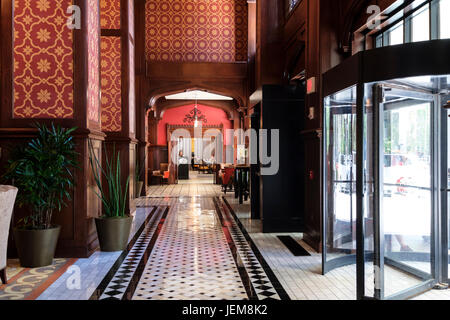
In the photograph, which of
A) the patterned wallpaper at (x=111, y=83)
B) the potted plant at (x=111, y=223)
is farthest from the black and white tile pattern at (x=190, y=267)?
the patterned wallpaper at (x=111, y=83)

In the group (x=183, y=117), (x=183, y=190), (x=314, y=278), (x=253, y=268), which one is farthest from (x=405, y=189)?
(x=183, y=117)

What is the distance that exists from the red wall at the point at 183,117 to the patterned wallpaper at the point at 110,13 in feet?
33.8

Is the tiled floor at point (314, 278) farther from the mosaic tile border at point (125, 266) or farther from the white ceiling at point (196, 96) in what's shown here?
the white ceiling at point (196, 96)

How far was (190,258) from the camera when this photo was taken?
5.16 m

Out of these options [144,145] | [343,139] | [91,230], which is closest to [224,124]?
[144,145]

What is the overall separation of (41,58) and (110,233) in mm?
2354

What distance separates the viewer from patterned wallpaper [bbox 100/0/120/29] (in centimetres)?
859

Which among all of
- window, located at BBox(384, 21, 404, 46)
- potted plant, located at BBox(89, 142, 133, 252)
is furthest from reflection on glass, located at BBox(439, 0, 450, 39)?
potted plant, located at BBox(89, 142, 133, 252)

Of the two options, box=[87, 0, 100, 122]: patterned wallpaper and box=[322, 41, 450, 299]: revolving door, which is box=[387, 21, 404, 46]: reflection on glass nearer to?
box=[322, 41, 450, 299]: revolving door

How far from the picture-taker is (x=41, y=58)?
532 centimetres

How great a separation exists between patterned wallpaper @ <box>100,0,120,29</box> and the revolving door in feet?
19.5

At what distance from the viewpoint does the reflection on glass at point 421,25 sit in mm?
4012
